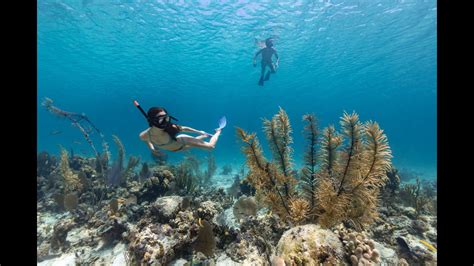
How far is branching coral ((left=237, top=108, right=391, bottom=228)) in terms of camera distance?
13.2 feet

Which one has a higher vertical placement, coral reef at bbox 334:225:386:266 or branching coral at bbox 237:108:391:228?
branching coral at bbox 237:108:391:228

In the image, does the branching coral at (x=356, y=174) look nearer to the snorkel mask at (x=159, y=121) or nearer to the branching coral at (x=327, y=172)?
the branching coral at (x=327, y=172)

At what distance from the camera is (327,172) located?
4.62m

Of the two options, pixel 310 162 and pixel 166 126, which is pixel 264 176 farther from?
pixel 166 126

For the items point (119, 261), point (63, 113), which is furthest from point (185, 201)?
point (63, 113)

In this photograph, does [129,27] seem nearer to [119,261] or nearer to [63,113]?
[63,113]

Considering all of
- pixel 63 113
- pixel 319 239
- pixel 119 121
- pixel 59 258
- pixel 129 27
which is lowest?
pixel 59 258

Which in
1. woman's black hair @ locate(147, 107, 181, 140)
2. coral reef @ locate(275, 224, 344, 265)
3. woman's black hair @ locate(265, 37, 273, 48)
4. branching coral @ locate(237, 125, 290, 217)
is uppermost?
woman's black hair @ locate(265, 37, 273, 48)

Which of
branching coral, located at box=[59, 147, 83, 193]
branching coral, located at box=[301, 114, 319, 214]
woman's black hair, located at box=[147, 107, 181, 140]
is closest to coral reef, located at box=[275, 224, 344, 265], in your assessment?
branching coral, located at box=[301, 114, 319, 214]

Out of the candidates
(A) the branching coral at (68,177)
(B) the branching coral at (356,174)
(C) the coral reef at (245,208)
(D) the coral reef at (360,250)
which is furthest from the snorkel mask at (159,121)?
(A) the branching coral at (68,177)

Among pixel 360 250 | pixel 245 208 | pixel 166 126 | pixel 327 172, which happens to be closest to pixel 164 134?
pixel 166 126

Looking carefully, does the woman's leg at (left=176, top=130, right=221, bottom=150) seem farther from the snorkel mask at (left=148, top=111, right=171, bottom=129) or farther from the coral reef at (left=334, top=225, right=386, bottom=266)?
the coral reef at (left=334, top=225, right=386, bottom=266)

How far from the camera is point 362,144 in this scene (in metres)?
4.16
